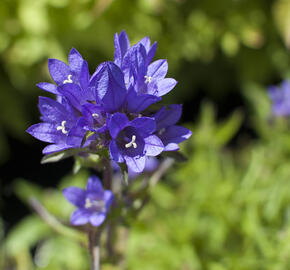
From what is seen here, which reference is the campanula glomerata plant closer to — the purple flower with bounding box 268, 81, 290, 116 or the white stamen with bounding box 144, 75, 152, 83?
the white stamen with bounding box 144, 75, 152, 83

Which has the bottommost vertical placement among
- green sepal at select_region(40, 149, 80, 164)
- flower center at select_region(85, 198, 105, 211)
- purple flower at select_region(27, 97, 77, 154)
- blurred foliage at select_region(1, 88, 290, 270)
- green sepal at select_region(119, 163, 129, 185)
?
blurred foliage at select_region(1, 88, 290, 270)

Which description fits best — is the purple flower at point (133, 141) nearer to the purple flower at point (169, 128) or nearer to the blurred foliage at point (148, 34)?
the purple flower at point (169, 128)

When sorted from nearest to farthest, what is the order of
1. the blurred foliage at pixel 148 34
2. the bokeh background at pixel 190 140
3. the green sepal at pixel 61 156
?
the green sepal at pixel 61 156 < the bokeh background at pixel 190 140 < the blurred foliage at pixel 148 34

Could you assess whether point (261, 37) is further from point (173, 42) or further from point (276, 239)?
point (276, 239)

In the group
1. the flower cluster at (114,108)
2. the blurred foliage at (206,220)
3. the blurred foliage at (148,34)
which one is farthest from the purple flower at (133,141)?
the blurred foliage at (148,34)

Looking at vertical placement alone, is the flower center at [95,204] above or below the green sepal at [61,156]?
below

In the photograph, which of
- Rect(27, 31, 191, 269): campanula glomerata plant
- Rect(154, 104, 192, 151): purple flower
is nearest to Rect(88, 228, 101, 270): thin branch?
Rect(27, 31, 191, 269): campanula glomerata plant

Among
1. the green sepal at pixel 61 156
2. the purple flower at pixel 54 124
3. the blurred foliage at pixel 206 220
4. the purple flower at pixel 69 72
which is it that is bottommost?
the blurred foliage at pixel 206 220

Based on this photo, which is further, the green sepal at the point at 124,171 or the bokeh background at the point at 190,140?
the bokeh background at the point at 190,140
